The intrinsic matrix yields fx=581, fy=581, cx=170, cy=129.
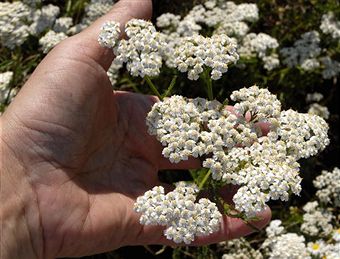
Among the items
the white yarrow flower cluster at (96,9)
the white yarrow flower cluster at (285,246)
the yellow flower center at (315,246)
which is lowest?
the yellow flower center at (315,246)

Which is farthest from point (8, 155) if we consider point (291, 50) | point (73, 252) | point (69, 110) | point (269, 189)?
point (291, 50)

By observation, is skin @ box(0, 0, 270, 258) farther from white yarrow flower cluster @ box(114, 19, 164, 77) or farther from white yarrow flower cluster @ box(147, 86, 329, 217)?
white yarrow flower cluster @ box(147, 86, 329, 217)

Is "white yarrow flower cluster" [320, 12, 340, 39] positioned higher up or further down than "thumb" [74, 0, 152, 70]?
further down

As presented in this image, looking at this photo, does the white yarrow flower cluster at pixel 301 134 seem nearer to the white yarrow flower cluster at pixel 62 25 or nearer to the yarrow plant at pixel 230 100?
the yarrow plant at pixel 230 100

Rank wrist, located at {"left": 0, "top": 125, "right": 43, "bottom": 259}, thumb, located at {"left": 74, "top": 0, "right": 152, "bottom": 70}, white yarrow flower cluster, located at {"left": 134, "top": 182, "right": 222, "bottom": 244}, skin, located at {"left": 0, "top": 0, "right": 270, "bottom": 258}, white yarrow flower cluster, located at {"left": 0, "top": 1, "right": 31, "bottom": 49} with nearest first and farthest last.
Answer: white yarrow flower cluster, located at {"left": 134, "top": 182, "right": 222, "bottom": 244} < wrist, located at {"left": 0, "top": 125, "right": 43, "bottom": 259} < skin, located at {"left": 0, "top": 0, "right": 270, "bottom": 258} < thumb, located at {"left": 74, "top": 0, "right": 152, "bottom": 70} < white yarrow flower cluster, located at {"left": 0, "top": 1, "right": 31, "bottom": 49}

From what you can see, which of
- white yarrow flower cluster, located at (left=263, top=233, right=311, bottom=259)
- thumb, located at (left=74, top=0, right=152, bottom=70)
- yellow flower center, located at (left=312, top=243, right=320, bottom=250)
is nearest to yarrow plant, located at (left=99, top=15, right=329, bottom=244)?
thumb, located at (left=74, top=0, right=152, bottom=70)

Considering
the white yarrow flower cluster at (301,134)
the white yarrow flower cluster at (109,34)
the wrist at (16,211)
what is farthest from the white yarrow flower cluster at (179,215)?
the white yarrow flower cluster at (109,34)

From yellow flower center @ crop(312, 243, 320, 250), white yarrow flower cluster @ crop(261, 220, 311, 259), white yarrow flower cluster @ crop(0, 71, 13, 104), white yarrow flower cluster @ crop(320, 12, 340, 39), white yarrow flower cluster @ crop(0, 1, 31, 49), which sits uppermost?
white yarrow flower cluster @ crop(320, 12, 340, 39)

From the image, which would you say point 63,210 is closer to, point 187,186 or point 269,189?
point 187,186
